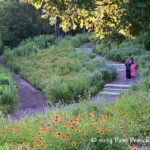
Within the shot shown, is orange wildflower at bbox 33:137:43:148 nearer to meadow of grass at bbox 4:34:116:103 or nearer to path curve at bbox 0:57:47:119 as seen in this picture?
meadow of grass at bbox 4:34:116:103

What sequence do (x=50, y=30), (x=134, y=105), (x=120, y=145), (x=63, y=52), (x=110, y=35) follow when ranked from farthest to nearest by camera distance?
(x=50, y=30)
(x=63, y=52)
(x=134, y=105)
(x=110, y=35)
(x=120, y=145)

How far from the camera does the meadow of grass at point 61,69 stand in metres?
17.7

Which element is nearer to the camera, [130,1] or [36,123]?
[130,1]

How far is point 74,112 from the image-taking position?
829 centimetres

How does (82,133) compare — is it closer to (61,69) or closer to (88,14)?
(88,14)

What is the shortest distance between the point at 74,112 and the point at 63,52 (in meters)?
21.1

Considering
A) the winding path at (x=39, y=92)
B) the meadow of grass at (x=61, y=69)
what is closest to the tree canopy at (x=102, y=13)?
the meadow of grass at (x=61, y=69)

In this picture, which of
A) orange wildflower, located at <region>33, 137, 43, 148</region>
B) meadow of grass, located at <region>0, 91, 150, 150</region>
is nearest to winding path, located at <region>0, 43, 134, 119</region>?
meadow of grass, located at <region>0, 91, 150, 150</region>

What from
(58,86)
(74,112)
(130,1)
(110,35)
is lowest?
(58,86)

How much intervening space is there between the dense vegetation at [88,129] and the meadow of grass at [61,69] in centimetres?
589

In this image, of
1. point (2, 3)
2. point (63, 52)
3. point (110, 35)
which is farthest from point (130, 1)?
point (2, 3)

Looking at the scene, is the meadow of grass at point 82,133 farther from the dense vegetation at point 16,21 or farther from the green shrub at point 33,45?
the dense vegetation at point 16,21

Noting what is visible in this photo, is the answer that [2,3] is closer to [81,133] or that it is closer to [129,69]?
[129,69]

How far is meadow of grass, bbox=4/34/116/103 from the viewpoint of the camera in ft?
58.0
